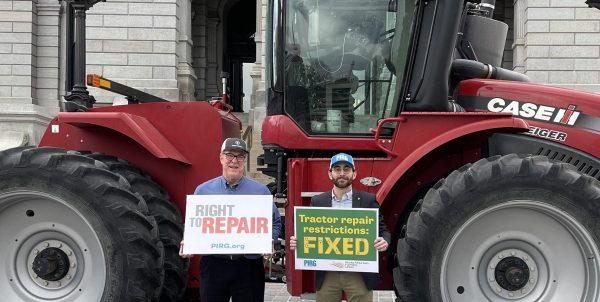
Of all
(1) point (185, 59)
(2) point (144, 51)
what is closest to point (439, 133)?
(2) point (144, 51)

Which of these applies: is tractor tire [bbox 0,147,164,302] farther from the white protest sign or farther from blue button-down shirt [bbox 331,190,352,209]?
blue button-down shirt [bbox 331,190,352,209]

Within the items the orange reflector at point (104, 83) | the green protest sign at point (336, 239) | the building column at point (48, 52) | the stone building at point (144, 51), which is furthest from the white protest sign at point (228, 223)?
the building column at point (48, 52)

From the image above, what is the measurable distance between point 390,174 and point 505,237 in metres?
0.95

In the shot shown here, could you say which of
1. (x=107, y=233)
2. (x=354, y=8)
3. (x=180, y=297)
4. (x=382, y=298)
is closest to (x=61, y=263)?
(x=107, y=233)

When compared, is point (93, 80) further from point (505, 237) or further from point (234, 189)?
point (505, 237)

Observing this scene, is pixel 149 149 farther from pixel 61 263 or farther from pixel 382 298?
pixel 382 298

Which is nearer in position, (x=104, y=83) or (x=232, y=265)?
(x=232, y=265)

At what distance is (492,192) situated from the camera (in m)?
4.49

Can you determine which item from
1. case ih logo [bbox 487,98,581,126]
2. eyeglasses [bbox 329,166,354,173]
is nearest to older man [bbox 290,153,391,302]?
eyeglasses [bbox 329,166,354,173]

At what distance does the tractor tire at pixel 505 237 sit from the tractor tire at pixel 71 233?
1.96 meters

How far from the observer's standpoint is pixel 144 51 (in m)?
24.3

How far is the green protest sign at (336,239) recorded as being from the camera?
4.47m

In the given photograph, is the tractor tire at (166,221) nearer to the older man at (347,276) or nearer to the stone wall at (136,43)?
the older man at (347,276)

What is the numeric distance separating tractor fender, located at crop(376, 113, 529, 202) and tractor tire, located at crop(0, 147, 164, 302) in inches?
74.4
